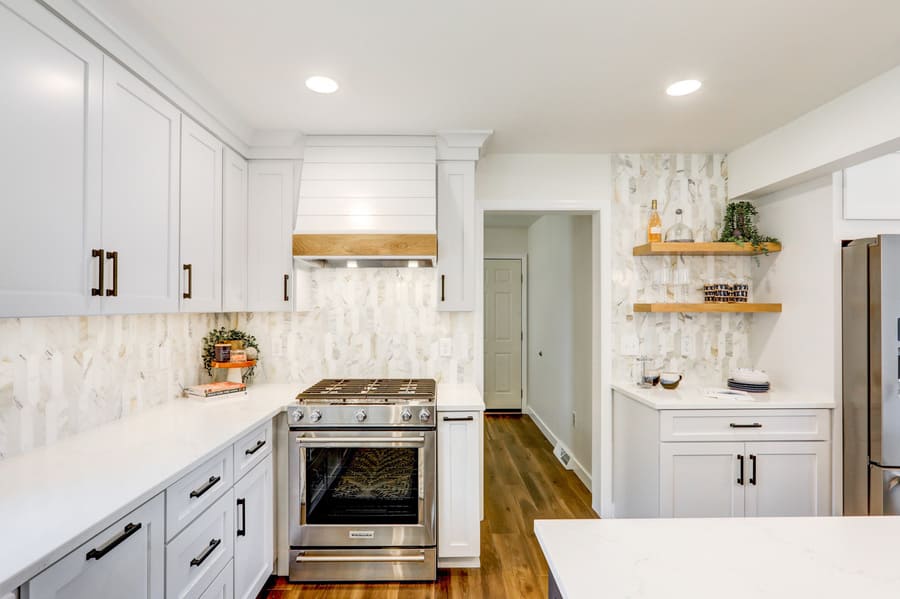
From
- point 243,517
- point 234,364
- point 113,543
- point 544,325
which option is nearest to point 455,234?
point 234,364

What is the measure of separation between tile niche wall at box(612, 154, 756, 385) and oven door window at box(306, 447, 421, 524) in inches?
64.0

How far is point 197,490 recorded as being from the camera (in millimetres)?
1669

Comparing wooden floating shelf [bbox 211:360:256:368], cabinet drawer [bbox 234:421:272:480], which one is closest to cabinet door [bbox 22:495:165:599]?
cabinet drawer [bbox 234:421:272:480]

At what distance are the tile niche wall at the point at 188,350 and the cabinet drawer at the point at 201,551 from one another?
2.18 feet

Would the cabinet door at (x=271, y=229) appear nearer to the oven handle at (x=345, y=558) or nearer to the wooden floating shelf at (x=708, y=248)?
the oven handle at (x=345, y=558)

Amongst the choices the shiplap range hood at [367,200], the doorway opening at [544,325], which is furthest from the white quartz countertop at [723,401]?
the shiplap range hood at [367,200]

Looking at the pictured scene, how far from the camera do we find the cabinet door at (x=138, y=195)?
163cm

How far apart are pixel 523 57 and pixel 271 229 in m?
1.73

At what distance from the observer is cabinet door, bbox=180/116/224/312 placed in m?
2.16

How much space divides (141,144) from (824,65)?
9.26ft

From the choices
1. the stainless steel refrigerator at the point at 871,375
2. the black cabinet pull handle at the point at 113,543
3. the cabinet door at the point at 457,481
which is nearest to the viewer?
the black cabinet pull handle at the point at 113,543

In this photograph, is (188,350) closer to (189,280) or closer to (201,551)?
(189,280)

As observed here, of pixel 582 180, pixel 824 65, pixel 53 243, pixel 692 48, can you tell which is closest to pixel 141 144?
pixel 53 243

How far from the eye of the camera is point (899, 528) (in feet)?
3.81
